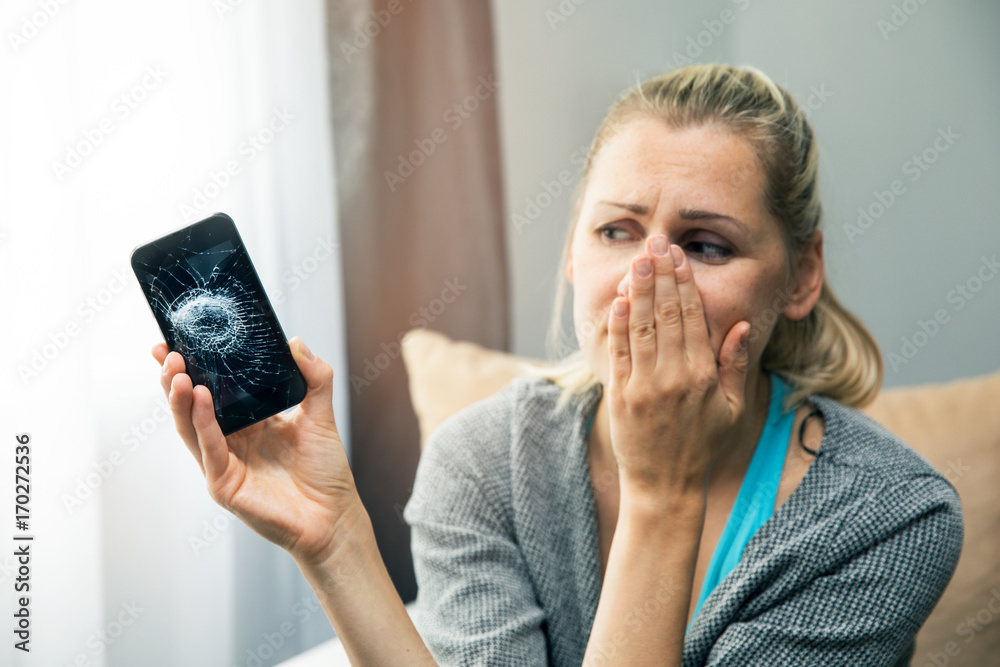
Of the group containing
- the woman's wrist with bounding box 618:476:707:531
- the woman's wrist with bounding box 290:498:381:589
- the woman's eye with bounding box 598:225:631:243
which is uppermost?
the woman's eye with bounding box 598:225:631:243

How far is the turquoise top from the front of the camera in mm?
1048

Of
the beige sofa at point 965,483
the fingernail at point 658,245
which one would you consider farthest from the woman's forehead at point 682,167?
the beige sofa at point 965,483

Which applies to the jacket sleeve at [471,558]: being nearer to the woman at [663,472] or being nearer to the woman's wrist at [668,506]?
the woman at [663,472]

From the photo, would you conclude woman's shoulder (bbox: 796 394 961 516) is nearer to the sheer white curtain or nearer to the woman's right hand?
the woman's right hand

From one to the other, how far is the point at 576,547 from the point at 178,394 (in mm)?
610

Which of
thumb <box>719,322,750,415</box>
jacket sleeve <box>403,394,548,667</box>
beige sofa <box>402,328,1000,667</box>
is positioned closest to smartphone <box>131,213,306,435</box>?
jacket sleeve <box>403,394,548,667</box>

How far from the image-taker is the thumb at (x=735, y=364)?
0.96 meters

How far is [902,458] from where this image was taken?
1.02m

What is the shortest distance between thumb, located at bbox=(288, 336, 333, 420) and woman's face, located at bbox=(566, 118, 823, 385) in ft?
1.18

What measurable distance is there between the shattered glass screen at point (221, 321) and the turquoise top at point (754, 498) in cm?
55

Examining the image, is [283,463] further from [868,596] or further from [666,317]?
[868,596]

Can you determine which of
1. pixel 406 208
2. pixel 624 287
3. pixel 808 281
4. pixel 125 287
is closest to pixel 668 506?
pixel 624 287

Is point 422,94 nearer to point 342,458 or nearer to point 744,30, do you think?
point 744,30

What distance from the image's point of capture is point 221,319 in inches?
30.7
